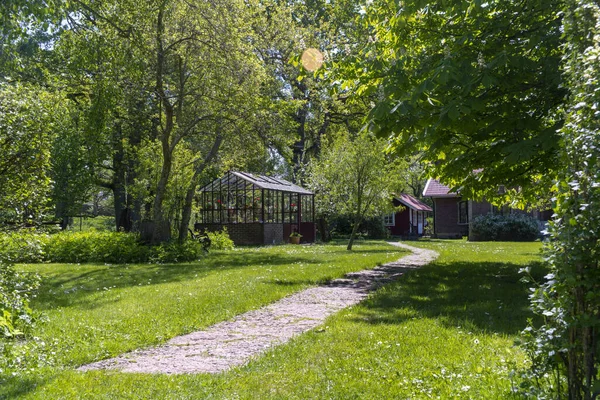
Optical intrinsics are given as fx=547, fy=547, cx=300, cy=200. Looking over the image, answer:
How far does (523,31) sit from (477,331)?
572 cm

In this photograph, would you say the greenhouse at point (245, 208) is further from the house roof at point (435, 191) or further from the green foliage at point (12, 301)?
the green foliage at point (12, 301)

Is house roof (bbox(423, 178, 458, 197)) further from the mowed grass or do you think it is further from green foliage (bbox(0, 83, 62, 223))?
green foliage (bbox(0, 83, 62, 223))

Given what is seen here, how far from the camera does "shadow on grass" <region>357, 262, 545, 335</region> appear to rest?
288 inches

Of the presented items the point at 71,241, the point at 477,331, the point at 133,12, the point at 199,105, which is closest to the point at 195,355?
the point at 477,331

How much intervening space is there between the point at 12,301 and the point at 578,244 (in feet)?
17.8

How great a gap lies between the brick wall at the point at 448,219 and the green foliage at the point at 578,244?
37.3 metres

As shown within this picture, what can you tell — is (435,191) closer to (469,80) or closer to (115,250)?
(115,250)

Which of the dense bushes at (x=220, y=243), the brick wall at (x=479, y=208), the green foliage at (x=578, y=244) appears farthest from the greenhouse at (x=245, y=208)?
the green foliage at (x=578, y=244)

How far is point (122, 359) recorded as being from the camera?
6000 millimetres

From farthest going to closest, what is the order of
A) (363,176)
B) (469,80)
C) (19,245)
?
(363,176)
(469,80)
(19,245)

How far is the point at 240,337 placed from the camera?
6.98m

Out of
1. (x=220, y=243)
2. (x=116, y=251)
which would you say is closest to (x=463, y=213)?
(x=220, y=243)

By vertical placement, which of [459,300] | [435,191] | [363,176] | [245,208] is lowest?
[459,300]

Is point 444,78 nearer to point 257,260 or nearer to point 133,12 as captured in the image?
point 133,12
